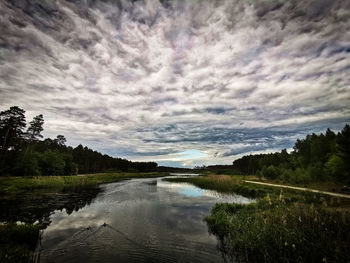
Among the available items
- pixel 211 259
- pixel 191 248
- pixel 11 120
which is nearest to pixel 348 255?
pixel 211 259

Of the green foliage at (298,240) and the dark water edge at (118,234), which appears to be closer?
the green foliage at (298,240)

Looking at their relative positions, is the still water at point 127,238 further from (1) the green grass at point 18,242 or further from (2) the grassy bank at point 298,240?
(2) the grassy bank at point 298,240

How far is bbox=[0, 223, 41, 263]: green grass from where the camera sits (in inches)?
328

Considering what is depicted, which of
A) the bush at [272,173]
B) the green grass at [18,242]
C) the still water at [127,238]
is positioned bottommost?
the still water at [127,238]

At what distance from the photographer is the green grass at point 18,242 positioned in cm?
832

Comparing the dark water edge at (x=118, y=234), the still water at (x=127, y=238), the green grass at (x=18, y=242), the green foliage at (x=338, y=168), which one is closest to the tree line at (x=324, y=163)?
the green foliage at (x=338, y=168)

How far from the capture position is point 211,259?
964cm

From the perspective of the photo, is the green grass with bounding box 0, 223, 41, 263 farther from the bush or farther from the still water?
the bush

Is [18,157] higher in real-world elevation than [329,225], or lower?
higher

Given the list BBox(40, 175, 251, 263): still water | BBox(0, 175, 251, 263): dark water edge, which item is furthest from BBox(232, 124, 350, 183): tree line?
BBox(40, 175, 251, 263): still water

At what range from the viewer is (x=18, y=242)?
418 inches

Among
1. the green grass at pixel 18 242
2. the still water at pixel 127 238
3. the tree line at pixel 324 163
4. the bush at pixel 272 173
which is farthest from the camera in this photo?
the bush at pixel 272 173

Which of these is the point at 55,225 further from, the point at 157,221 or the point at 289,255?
the point at 289,255

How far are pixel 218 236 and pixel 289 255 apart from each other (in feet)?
19.8
